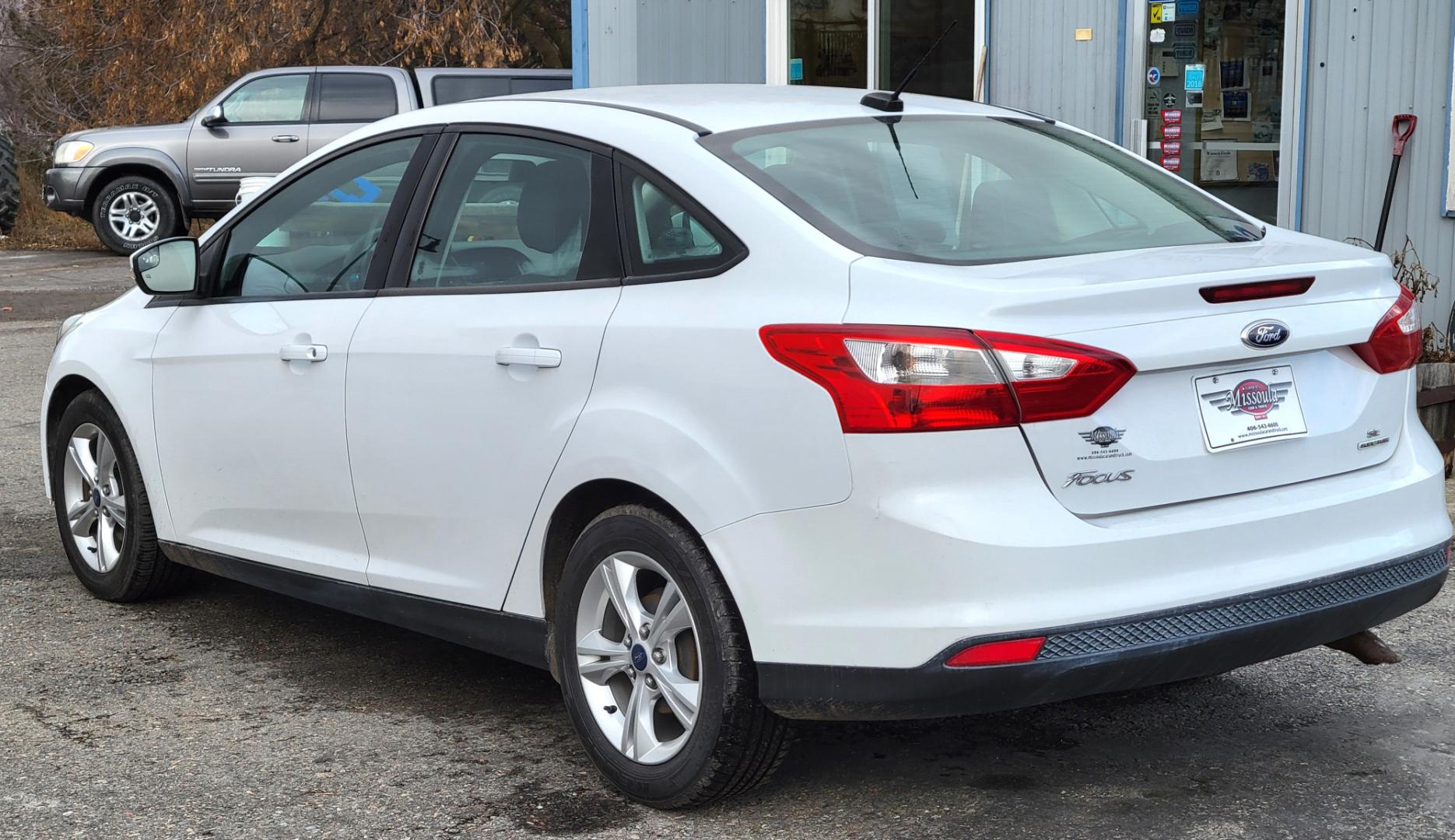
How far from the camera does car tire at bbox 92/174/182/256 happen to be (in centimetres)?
1917

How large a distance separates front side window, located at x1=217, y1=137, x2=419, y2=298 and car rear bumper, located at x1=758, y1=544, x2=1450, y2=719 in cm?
186

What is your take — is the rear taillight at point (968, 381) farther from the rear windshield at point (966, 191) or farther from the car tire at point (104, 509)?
the car tire at point (104, 509)

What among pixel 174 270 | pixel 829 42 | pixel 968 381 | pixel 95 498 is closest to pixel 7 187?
pixel 829 42

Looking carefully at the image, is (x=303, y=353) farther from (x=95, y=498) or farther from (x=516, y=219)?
(x=95, y=498)

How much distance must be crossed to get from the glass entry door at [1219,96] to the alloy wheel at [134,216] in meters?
→ 12.9

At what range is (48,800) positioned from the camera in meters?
3.87

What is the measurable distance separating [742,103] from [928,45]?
7312 millimetres

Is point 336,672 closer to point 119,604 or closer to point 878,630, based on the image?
point 119,604

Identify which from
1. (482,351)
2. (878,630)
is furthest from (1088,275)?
(482,351)

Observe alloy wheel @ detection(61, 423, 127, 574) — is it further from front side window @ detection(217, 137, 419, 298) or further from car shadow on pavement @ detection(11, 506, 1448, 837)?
front side window @ detection(217, 137, 419, 298)

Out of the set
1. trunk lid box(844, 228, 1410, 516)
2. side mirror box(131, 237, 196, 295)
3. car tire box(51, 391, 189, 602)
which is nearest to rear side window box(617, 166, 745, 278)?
trunk lid box(844, 228, 1410, 516)

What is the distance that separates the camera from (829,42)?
11.7 metres

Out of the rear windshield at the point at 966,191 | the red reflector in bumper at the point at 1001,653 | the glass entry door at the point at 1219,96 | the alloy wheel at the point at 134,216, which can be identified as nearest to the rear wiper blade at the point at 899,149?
the rear windshield at the point at 966,191

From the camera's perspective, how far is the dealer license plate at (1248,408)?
3.34 metres
